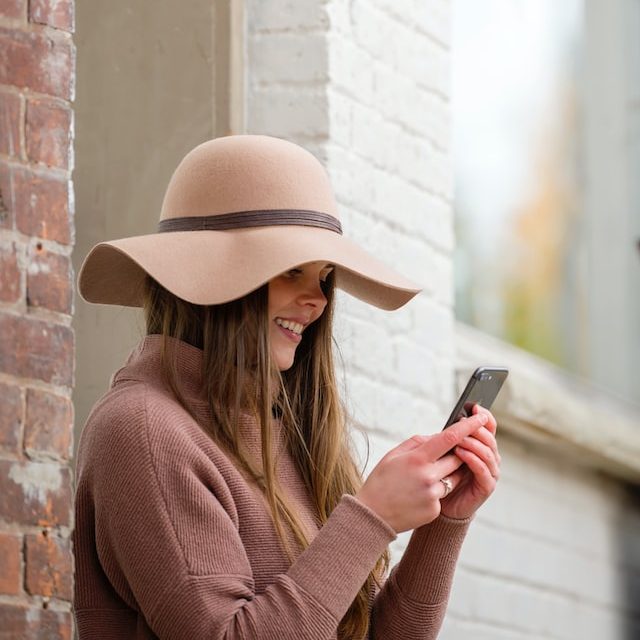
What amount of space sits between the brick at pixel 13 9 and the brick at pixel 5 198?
0.18 metres

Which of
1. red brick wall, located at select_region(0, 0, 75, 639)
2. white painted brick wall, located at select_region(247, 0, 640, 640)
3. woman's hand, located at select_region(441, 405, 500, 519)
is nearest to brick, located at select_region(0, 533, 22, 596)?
red brick wall, located at select_region(0, 0, 75, 639)

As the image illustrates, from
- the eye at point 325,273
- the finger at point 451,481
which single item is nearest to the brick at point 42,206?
the eye at point 325,273

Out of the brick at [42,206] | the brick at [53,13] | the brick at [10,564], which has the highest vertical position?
the brick at [53,13]

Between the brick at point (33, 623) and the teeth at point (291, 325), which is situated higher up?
the teeth at point (291, 325)

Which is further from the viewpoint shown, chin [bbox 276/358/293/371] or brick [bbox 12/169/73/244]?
chin [bbox 276/358/293/371]

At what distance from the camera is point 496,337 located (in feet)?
14.6

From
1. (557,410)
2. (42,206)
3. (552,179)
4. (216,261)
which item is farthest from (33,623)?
(552,179)

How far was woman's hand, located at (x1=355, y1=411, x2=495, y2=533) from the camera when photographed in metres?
2.11

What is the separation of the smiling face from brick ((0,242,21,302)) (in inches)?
18.6

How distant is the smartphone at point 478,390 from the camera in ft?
7.48

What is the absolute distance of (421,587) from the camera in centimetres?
235

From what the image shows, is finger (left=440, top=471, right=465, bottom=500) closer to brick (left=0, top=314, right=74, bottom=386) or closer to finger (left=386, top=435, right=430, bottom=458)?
finger (left=386, top=435, right=430, bottom=458)

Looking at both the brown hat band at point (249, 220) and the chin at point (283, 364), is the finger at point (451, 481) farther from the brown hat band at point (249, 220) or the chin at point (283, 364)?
the brown hat band at point (249, 220)

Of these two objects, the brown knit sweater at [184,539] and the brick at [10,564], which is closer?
the brick at [10,564]
